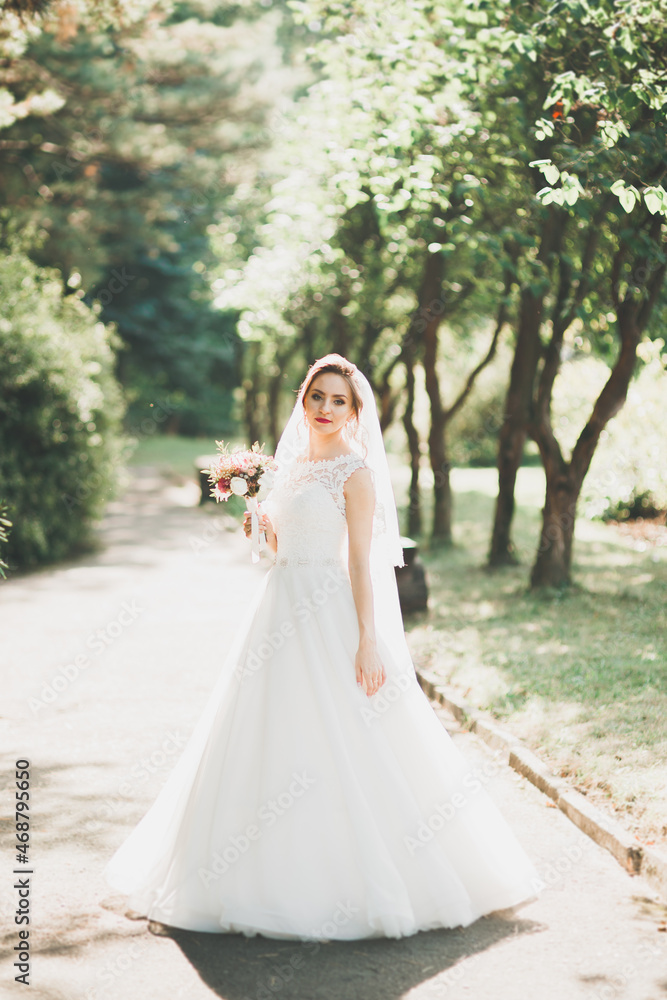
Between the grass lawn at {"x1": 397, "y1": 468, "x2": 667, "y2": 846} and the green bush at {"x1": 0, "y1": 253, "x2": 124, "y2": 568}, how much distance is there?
18.7ft

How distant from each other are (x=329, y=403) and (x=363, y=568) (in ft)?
2.66

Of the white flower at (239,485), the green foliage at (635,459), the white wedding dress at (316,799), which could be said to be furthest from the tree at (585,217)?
A: the green foliage at (635,459)

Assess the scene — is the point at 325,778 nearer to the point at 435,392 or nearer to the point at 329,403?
the point at 329,403

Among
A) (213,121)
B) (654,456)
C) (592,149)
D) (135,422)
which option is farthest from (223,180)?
(135,422)

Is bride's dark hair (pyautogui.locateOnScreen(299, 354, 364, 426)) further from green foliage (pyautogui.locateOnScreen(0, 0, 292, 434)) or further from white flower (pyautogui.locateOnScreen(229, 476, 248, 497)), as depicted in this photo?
green foliage (pyautogui.locateOnScreen(0, 0, 292, 434))

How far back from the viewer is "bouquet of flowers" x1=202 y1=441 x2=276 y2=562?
4457 mm

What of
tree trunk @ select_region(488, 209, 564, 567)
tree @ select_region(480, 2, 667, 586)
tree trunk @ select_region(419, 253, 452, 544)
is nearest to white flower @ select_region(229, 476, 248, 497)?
tree @ select_region(480, 2, 667, 586)

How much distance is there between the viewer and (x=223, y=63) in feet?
76.1

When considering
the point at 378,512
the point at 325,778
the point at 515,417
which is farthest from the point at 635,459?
the point at 325,778

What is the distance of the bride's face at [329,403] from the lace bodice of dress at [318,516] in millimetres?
165

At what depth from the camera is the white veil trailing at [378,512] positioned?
4371mm

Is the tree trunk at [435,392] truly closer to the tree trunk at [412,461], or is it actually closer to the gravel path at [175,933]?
the tree trunk at [412,461]

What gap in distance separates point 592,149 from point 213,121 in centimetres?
1828

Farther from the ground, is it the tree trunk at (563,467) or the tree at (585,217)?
the tree at (585,217)
